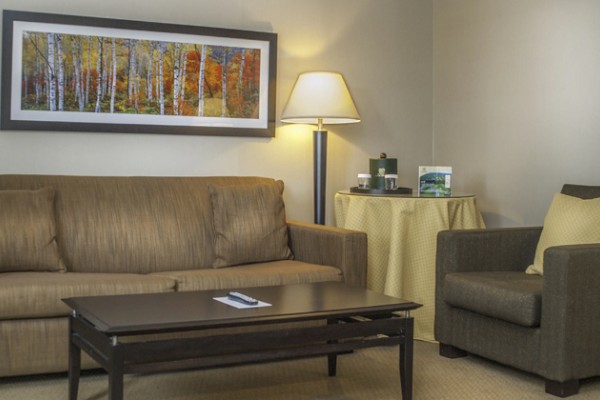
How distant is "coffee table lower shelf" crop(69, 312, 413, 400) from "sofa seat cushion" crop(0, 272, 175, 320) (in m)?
0.37

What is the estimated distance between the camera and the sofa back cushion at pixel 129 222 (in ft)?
12.5

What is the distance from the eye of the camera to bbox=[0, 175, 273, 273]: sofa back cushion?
3.79 meters

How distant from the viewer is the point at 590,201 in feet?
11.8

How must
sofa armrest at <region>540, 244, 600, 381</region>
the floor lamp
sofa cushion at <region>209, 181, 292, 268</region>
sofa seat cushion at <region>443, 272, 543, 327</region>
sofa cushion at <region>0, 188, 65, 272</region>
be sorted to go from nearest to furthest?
sofa armrest at <region>540, 244, 600, 381</region>
sofa seat cushion at <region>443, 272, 543, 327</region>
sofa cushion at <region>0, 188, 65, 272</region>
sofa cushion at <region>209, 181, 292, 268</region>
the floor lamp

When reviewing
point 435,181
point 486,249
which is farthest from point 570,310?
point 435,181

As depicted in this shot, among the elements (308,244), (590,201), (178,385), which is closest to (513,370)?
(590,201)

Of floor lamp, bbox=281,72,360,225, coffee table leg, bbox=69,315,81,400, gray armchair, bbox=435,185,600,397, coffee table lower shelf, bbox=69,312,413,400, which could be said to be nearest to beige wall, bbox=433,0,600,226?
gray armchair, bbox=435,185,600,397

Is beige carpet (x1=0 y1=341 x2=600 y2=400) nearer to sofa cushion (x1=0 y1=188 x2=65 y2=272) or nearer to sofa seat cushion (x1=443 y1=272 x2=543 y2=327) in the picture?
sofa seat cushion (x1=443 y1=272 x2=543 y2=327)

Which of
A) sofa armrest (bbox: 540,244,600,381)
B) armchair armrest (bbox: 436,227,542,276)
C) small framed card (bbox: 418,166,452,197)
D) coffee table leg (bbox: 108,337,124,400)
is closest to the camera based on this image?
coffee table leg (bbox: 108,337,124,400)

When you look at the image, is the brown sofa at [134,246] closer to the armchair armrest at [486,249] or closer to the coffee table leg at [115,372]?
the armchair armrest at [486,249]

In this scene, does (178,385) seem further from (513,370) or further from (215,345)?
(513,370)

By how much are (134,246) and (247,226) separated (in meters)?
0.55

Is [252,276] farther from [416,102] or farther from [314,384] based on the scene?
[416,102]

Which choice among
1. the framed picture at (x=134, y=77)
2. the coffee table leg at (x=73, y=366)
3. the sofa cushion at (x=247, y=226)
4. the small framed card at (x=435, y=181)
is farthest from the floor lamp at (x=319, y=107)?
the coffee table leg at (x=73, y=366)
